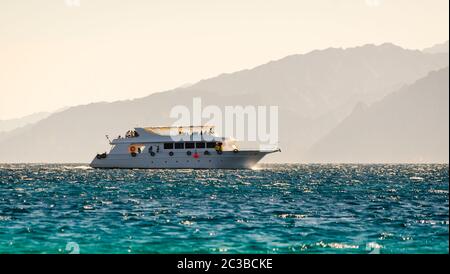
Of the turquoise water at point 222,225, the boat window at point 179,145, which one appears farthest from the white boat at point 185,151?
the turquoise water at point 222,225

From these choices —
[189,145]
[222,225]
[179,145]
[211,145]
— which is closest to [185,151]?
[189,145]

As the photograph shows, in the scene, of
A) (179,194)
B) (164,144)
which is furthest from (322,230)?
(164,144)

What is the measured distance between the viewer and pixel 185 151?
4707 inches

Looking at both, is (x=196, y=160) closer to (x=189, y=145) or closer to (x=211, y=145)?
(x=189, y=145)

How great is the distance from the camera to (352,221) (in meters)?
34.1

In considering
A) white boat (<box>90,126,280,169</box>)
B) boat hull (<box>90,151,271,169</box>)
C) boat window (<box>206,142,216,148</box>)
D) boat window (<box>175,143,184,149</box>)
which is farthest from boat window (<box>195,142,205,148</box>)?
boat window (<box>175,143,184,149</box>)

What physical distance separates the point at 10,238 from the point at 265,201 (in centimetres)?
2301

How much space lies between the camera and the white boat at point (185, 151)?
119 m

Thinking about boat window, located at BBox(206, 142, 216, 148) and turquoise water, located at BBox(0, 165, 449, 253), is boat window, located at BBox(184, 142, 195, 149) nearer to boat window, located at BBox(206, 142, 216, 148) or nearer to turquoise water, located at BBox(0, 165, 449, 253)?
boat window, located at BBox(206, 142, 216, 148)

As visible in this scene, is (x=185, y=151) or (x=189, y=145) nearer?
(x=185, y=151)

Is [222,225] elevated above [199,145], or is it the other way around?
[199,145]

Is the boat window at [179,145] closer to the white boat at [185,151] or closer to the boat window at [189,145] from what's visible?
the white boat at [185,151]

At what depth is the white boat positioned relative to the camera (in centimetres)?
11894

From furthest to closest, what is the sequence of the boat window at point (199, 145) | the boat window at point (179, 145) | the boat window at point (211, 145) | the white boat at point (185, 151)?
the boat window at point (179, 145)
the boat window at point (211, 145)
the boat window at point (199, 145)
the white boat at point (185, 151)
